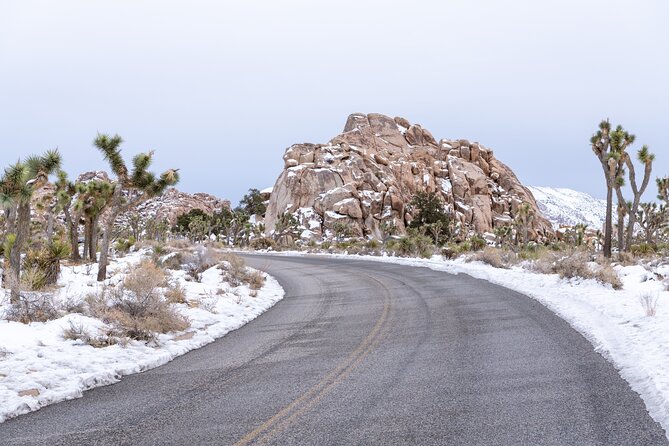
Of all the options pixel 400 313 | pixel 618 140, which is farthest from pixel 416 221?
pixel 400 313

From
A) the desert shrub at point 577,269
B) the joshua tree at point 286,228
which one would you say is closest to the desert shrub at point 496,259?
the desert shrub at point 577,269

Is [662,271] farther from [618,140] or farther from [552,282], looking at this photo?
[618,140]

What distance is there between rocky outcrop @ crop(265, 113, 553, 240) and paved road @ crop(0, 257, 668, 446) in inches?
2960

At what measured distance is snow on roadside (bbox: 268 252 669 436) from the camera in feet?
22.9

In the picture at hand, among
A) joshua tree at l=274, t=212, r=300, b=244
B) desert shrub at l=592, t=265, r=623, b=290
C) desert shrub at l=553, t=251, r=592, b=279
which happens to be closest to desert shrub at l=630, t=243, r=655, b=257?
desert shrub at l=553, t=251, r=592, b=279

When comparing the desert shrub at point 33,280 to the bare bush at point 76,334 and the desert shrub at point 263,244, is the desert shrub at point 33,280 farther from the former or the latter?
the desert shrub at point 263,244

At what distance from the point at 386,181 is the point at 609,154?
72.3 meters

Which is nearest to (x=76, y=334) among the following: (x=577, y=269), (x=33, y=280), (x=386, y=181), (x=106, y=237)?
(x=33, y=280)

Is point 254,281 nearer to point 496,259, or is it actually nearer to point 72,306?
point 72,306

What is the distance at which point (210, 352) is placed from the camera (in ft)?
32.7

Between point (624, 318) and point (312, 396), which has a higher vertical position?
point (624, 318)

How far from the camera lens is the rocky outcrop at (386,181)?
9362 centimetres

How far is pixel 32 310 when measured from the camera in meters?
10.7

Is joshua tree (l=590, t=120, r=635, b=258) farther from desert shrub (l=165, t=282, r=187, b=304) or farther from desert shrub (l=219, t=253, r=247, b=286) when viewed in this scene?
desert shrub (l=165, t=282, r=187, b=304)
